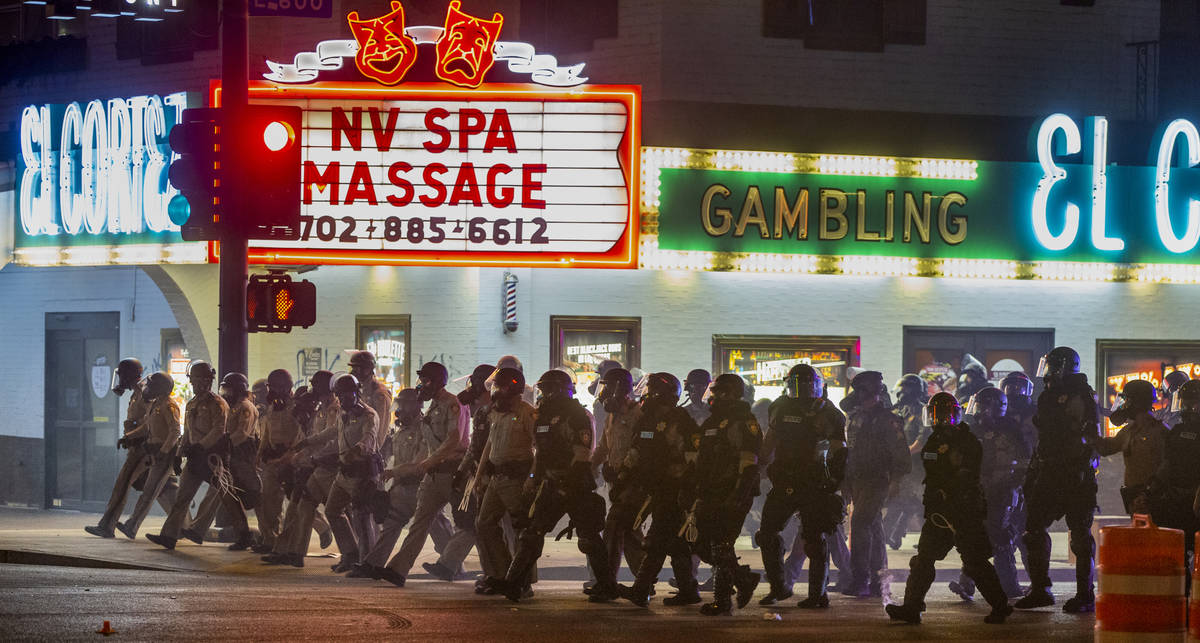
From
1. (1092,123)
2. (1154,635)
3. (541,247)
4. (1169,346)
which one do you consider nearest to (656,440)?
(1154,635)

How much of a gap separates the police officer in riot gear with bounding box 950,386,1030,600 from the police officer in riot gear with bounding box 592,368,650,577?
9.31 ft

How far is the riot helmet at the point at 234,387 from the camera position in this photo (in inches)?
578

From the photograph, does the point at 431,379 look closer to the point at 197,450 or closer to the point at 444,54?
the point at 197,450

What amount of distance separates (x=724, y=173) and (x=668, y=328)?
6.57 feet

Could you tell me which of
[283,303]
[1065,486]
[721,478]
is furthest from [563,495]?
[1065,486]

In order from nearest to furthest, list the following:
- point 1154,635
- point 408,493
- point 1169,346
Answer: point 1154,635
point 408,493
point 1169,346

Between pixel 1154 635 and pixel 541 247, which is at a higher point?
pixel 541 247

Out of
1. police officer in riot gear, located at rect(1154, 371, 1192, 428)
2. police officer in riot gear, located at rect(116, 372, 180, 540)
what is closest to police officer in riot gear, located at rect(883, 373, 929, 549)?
police officer in riot gear, located at rect(1154, 371, 1192, 428)

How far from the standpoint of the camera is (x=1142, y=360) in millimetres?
19359

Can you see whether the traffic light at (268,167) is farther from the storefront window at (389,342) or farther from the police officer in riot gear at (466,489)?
the storefront window at (389,342)

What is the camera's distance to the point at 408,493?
13805 millimetres

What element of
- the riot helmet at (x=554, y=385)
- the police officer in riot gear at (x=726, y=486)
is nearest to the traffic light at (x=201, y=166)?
the riot helmet at (x=554, y=385)

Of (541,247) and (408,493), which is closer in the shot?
(408,493)

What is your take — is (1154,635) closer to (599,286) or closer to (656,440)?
(656,440)
